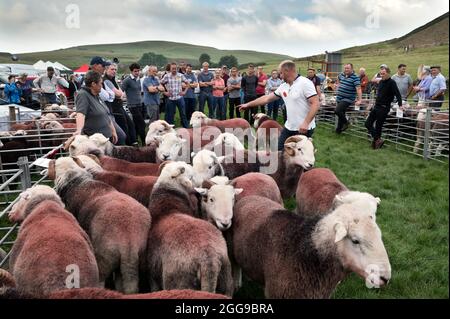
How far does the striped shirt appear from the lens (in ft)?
37.1

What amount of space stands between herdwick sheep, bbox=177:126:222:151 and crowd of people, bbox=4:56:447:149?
1.15 meters

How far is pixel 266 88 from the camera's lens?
13.9 m

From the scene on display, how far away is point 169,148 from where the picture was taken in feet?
20.6

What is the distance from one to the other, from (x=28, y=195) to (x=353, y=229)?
2931 mm

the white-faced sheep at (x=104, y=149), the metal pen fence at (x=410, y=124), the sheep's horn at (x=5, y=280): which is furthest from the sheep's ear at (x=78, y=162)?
the metal pen fence at (x=410, y=124)

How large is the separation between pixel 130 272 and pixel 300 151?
10.4 feet

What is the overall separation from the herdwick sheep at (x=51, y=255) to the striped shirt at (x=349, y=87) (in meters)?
9.55

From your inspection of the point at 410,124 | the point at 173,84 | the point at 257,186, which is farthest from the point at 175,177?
the point at 410,124

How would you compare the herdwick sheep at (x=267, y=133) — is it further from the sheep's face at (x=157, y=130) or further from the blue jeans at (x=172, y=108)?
the blue jeans at (x=172, y=108)

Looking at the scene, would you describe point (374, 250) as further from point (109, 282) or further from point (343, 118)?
point (343, 118)

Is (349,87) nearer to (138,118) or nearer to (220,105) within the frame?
(220,105)

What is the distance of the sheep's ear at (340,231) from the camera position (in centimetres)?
253

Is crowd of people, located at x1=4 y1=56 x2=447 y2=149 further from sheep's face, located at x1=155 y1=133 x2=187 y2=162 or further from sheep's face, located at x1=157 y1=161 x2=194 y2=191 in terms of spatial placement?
sheep's face, located at x1=157 y1=161 x2=194 y2=191
